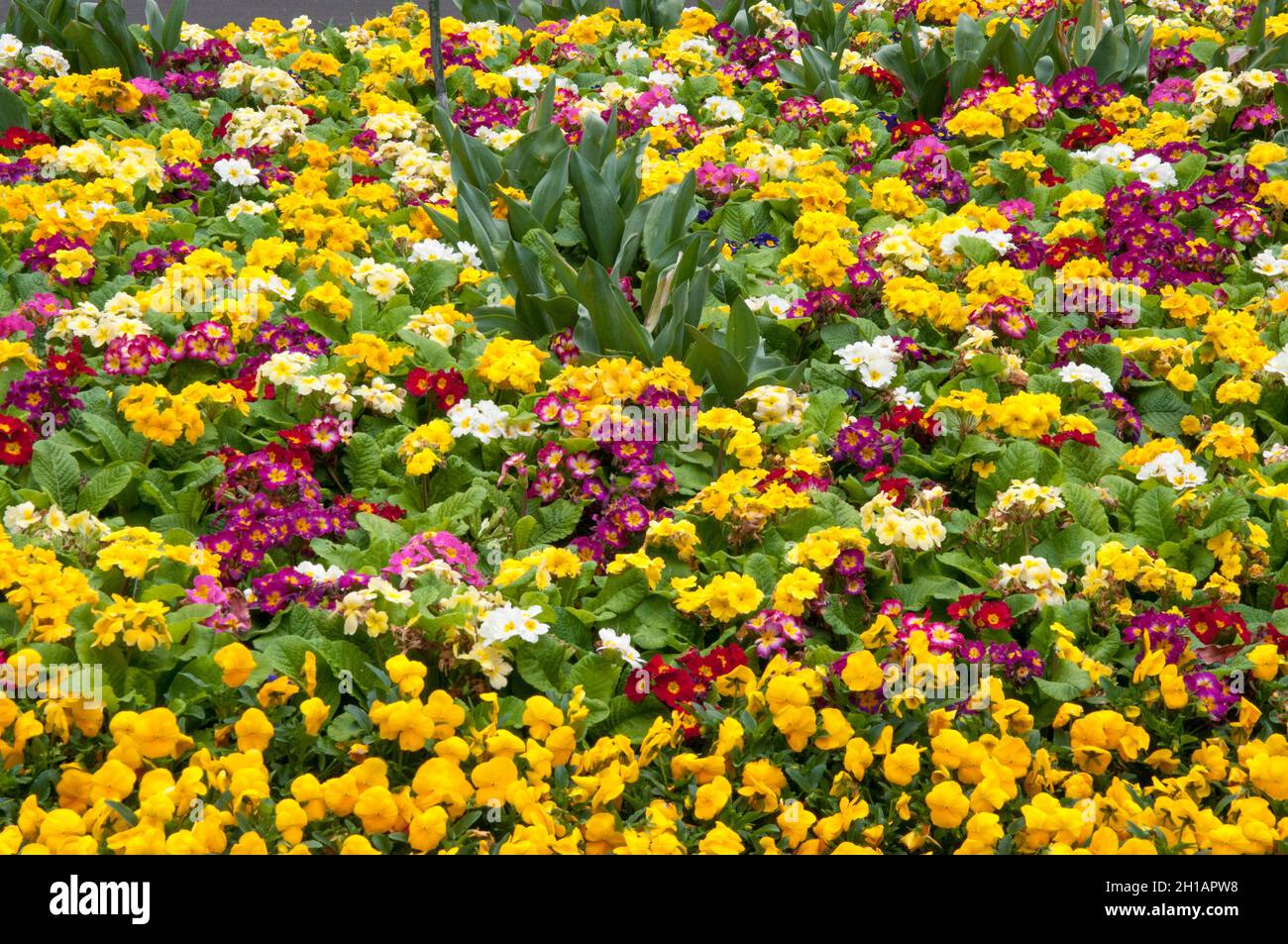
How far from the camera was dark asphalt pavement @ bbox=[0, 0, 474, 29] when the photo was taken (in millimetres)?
8859

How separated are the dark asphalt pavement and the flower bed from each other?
3.40 m

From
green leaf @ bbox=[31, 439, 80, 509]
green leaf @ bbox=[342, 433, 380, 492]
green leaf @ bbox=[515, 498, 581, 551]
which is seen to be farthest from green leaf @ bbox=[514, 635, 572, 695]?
green leaf @ bbox=[31, 439, 80, 509]

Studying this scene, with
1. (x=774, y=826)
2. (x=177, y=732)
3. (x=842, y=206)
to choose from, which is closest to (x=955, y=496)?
(x=774, y=826)

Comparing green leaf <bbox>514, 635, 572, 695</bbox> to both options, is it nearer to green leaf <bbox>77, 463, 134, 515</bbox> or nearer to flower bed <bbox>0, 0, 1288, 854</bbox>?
flower bed <bbox>0, 0, 1288, 854</bbox>

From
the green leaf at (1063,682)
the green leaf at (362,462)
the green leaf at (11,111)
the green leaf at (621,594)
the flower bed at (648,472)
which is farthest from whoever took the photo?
the green leaf at (11,111)

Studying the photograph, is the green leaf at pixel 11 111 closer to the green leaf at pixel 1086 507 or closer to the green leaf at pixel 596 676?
the green leaf at pixel 596 676

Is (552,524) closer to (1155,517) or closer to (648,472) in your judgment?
(648,472)

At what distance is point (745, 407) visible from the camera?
3.57m

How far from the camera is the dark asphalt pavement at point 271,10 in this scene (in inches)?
349

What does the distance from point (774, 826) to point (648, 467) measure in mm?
1050

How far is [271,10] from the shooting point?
A: 9.09 meters

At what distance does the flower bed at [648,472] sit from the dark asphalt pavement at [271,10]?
11.2 ft

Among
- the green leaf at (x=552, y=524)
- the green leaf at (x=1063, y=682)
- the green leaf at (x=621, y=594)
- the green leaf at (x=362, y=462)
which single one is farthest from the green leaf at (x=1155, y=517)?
the green leaf at (x=362, y=462)
